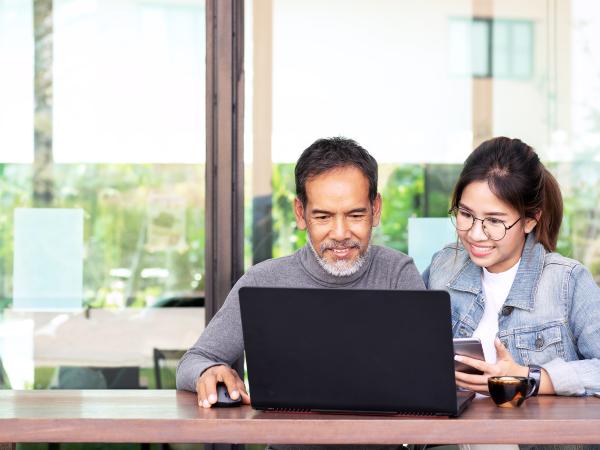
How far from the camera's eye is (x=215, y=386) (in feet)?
6.44

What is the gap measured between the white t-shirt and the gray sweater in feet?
0.77

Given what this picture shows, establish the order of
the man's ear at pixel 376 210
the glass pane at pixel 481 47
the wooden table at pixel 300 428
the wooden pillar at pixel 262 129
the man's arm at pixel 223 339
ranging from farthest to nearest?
the glass pane at pixel 481 47
the wooden pillar at pixel 262 129
the man's ear at pixel 376 210
the man's arm at pixel 223 339
the wooden table at pixel 300 428

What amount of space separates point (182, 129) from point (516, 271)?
1804 mm

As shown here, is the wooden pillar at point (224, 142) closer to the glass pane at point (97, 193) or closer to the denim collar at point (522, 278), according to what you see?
the glass pane at point (97, 193)

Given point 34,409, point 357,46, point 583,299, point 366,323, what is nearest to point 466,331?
point 583,299

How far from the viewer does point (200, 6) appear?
3871 mm

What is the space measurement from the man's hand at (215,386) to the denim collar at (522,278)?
0.79 meters

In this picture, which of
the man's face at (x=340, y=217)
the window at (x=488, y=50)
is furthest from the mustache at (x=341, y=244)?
the window at (x=488, y=50)

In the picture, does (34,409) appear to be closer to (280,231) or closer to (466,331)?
(466,331)

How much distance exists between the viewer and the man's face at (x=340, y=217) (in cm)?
230

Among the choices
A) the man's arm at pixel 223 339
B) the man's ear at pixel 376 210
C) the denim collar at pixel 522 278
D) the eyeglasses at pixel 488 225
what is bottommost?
the man's arm at pixel 223 339

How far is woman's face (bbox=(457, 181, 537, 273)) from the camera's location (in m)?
2.49

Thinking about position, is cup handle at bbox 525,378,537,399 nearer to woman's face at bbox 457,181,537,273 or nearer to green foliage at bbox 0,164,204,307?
woman's face at bbox 457,181,537,273

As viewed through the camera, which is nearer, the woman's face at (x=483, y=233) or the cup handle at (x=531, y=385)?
the cup handle at (x=531, y=385)
